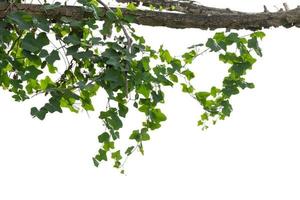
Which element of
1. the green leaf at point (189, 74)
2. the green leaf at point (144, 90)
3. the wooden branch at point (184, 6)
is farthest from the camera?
the wooden branch at point (184, 6)

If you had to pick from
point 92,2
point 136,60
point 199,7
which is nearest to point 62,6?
point 92,2

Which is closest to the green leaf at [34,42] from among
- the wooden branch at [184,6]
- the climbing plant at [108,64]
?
the climbing plant at [108,64]

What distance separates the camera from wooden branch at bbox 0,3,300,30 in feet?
3.79

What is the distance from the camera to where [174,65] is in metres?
1.24

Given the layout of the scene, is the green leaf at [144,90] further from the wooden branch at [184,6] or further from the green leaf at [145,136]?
the wooden branch at [184,6]

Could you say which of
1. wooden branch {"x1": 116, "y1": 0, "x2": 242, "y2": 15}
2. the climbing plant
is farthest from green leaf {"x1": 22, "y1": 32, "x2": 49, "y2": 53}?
wooden branch {"x1": 116, "y1": 0, "x2": 242, "y2": 15}

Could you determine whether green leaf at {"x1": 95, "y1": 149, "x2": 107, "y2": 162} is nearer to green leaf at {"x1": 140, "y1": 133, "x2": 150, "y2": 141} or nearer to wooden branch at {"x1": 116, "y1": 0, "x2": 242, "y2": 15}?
green leaf at {"x1": 140, "y1": 133, "x2": 150, "y2": 141}

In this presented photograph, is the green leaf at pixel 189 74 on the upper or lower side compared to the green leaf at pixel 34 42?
upper

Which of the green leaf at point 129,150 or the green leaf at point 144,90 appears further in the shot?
the green leaf at point 129,150

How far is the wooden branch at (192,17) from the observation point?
1.15m

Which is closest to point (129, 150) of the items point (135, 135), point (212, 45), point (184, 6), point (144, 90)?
point (135, 135)

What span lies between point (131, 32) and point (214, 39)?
0.18 metres

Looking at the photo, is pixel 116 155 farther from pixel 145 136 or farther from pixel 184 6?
pixel 184 6

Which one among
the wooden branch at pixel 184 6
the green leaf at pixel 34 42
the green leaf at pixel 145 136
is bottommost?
the green leaf at pixel 145 136
